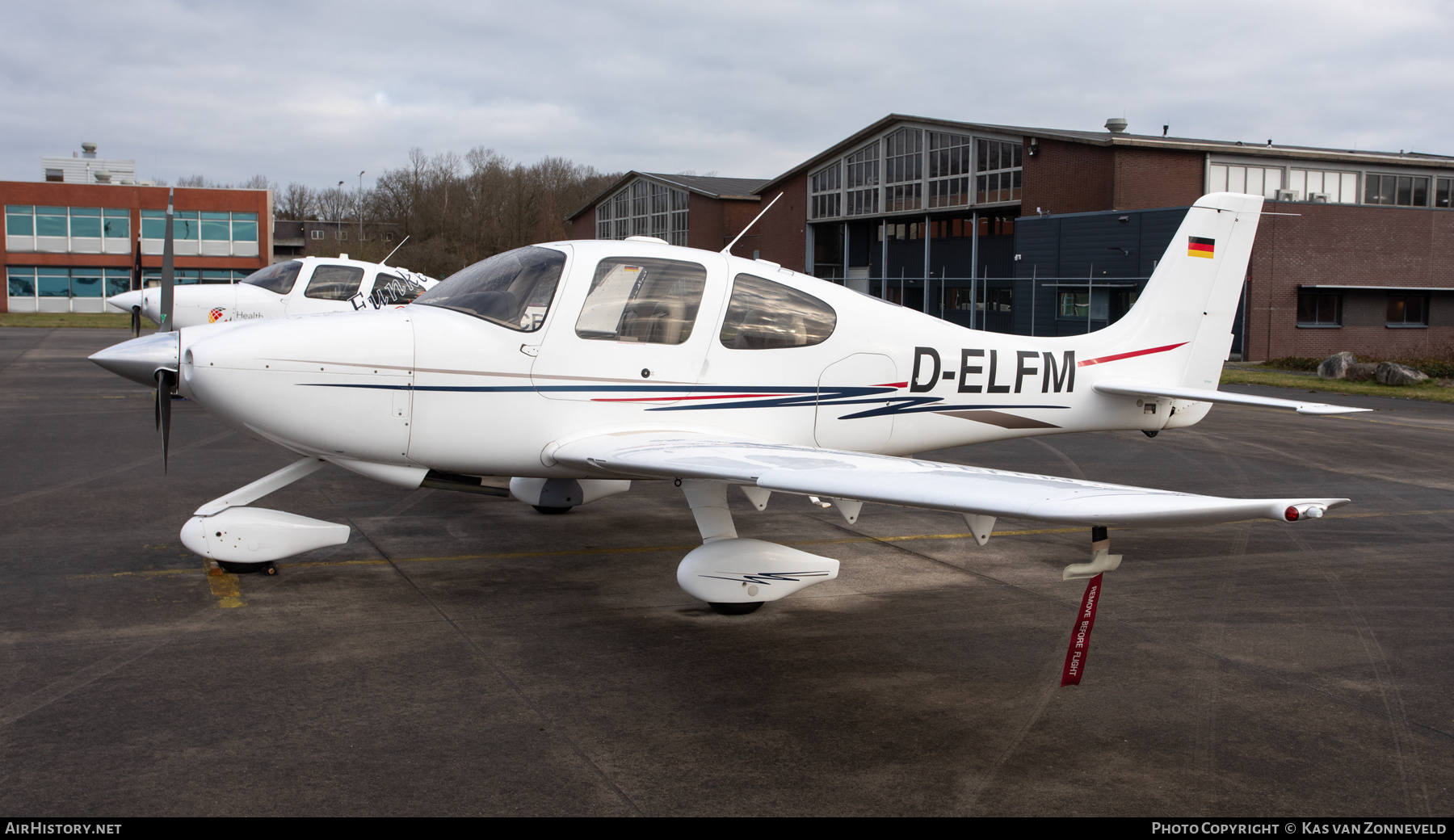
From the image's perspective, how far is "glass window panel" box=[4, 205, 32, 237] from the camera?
64.4 meters

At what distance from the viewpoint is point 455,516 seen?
910 cm

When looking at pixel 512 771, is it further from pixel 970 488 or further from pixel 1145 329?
pixel 1145 329

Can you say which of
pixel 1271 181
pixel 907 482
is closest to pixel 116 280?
pixel 1271 181

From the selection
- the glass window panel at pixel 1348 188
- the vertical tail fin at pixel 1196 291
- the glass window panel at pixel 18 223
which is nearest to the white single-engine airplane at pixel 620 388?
the vertical tail fin at pixel 1196 291

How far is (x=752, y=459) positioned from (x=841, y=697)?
1498 millimetres

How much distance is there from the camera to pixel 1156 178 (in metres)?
35.6

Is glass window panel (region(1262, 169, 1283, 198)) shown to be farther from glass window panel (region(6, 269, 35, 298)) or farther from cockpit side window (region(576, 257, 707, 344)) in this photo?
glass window panel (region(6, 269, 35, 298))

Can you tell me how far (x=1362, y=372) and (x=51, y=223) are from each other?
71.7 meters

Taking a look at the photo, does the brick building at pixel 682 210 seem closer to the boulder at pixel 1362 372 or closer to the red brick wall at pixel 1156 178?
the red brick wall at pixel 1156 178

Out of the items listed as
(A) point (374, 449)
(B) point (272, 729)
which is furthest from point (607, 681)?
(A) point (374, 449)

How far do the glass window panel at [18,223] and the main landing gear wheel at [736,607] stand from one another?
7434 cm

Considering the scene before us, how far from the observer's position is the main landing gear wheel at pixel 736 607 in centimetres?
622

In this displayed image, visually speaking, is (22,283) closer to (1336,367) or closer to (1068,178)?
(1068,178)

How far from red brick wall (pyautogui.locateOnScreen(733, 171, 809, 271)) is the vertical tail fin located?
1615 inches
